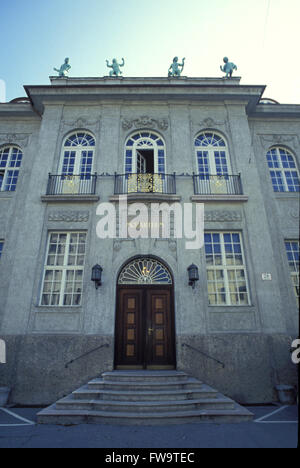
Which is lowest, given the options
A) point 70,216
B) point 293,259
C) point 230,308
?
point 230,308

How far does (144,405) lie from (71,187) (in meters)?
7.28

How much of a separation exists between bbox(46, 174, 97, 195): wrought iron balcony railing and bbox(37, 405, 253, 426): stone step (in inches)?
259

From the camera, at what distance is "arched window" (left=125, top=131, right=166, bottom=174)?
995 centimetres

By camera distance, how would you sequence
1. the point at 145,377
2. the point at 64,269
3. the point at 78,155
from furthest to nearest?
1. the point at 78,155
2. the point at 64,269
3. the point at 145,377

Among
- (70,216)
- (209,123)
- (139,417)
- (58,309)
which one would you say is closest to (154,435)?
(139,417)

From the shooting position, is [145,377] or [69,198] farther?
[69,198]

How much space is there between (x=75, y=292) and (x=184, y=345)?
3.75m

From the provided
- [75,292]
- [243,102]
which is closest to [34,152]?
[75,292]

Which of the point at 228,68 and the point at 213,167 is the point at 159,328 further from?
the point at 228,68

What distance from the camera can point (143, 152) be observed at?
34.4 feet

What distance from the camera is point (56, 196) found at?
9.04 meters

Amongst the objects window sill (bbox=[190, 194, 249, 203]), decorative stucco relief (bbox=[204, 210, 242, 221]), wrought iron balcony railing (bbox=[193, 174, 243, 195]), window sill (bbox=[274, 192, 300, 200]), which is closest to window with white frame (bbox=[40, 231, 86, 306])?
window sill (bbox=[190, 194, 249, 203])

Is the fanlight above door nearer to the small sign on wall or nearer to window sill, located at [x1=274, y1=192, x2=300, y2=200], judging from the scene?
the small sign on wall
